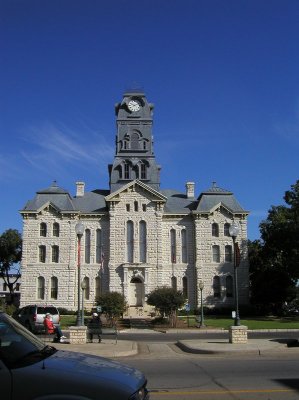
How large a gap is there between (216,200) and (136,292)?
1401 centimetres

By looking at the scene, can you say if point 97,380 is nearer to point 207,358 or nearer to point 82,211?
point 207,358

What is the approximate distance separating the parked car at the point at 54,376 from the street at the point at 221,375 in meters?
4.50

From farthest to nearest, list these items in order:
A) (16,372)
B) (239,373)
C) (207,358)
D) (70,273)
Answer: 1. (70,273)
2. (207,358)
3. (239,373)
4. (16,372)

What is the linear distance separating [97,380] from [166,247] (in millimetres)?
50856

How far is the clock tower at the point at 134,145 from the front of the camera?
58.5m

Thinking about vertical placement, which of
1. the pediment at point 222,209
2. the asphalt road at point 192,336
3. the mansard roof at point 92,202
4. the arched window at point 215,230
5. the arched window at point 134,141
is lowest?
the asphalt road at point 192,336

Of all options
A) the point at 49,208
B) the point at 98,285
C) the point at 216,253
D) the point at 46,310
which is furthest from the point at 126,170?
the point at 46,310

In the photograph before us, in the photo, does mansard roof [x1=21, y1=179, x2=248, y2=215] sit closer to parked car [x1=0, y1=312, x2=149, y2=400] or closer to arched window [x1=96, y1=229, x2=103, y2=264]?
arched window [x1=96, y1=229, x2=103, y2=264]

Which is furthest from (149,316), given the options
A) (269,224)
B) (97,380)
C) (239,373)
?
(97,380)

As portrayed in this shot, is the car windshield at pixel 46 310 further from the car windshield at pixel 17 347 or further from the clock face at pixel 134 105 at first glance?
the clock face at pixel 134 105

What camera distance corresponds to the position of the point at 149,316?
48500 millimetres

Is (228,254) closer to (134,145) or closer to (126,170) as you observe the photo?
(126,170)

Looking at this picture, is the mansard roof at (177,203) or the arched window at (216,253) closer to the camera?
the arched window at (216,253)

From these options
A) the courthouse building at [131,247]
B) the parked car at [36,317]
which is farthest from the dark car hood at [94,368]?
the courthouse building at [131,247]
